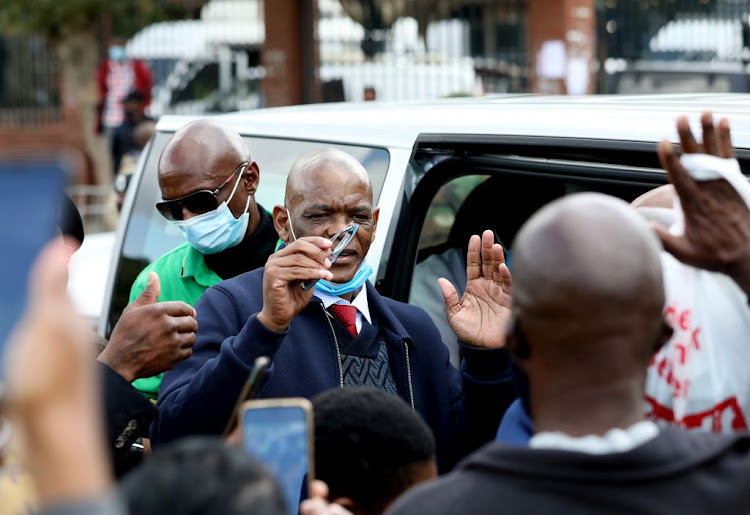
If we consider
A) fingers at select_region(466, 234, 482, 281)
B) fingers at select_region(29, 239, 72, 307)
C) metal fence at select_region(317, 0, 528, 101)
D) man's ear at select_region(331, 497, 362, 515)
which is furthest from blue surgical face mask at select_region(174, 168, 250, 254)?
metal fence at select_region(317, 0, 528, 101)

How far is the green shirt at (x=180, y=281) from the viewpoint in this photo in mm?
3922

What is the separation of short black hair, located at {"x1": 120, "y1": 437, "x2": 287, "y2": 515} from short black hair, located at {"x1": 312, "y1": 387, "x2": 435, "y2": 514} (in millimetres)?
580

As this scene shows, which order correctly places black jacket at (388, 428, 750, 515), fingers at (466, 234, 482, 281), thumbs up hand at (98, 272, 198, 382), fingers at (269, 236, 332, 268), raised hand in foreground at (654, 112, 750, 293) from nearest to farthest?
black jacket at (388, 428, 750, 515) → raised hand in foreground at (654, 112, 750, 293) → thumbs up hand at (98, 272, 198, 382) → fingers at (269, 236, 332, 268) → fingers at (466, 234, 482, 281)

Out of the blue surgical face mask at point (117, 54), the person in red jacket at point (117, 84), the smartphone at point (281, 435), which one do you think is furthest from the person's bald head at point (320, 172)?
the blue surgical face mask at point (117, 54)

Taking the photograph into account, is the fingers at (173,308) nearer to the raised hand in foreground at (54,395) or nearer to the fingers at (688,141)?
the fingers at (688,141)

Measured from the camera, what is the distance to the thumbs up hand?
9.04 feet

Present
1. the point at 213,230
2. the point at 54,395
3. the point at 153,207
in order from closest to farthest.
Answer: the point at 54,395
the point at 213,230
the point at 153,207

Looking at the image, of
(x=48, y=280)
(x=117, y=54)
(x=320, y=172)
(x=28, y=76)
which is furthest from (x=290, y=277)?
(x=28, y=76)

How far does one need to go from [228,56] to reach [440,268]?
40.9ft

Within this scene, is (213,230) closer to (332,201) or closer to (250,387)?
(332,201)

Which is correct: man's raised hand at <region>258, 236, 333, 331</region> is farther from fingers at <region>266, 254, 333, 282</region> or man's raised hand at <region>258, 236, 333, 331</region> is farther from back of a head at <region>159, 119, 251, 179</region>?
back of a head at <region>159, 119, 251, 179</region>

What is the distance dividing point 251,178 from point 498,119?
0.96m

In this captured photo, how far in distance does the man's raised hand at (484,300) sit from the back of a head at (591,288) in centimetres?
111

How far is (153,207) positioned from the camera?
4598 millimetres
